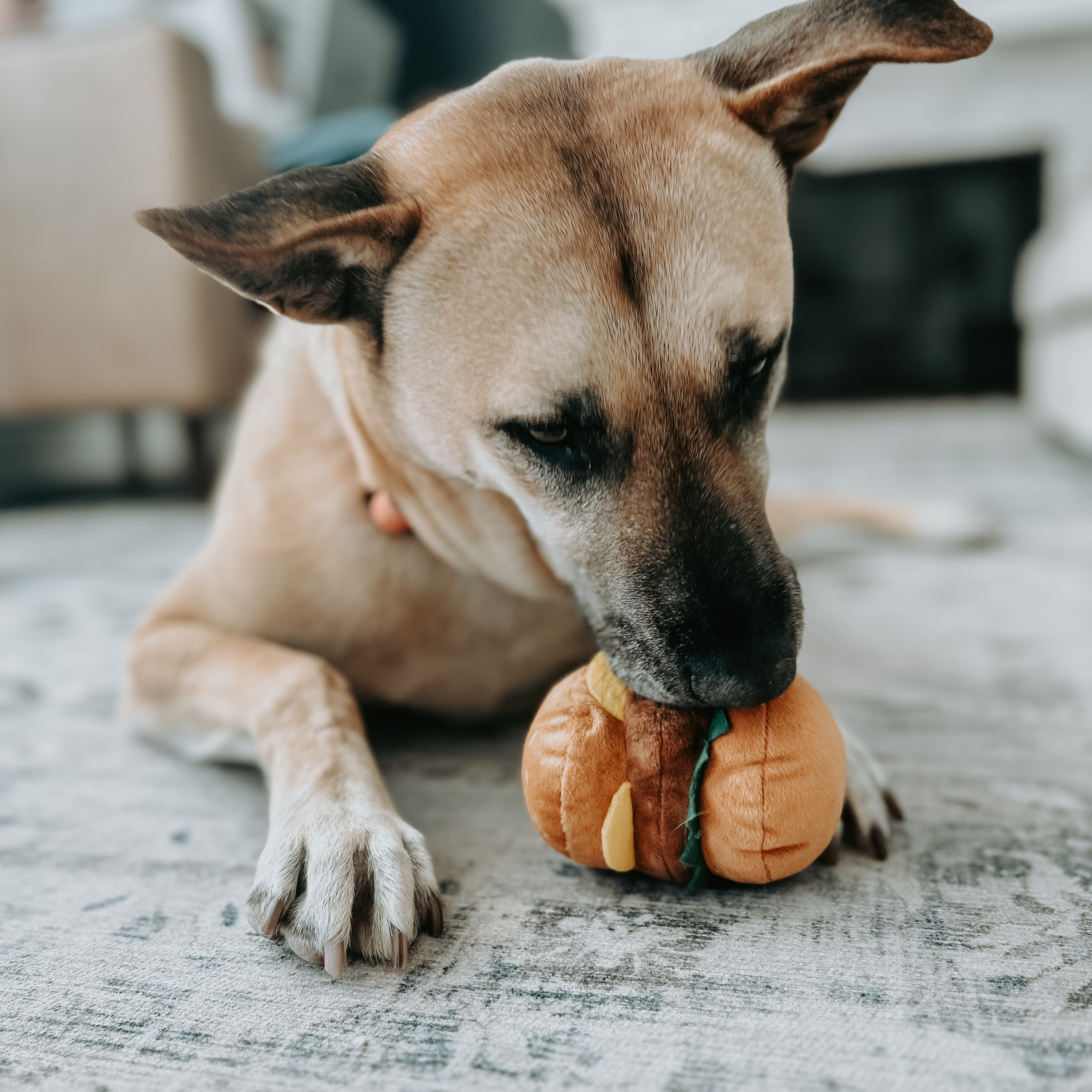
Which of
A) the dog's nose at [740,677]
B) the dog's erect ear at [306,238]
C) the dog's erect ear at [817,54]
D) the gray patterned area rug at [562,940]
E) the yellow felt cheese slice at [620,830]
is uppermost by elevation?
the dog's erect ear at [817,54]

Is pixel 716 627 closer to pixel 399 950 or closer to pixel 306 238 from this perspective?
pixel 399 950

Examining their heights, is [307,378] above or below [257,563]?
above

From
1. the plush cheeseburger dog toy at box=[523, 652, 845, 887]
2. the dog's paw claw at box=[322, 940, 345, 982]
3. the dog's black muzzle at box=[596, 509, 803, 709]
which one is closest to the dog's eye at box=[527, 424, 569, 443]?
the dog's black muzzle at box=[596, 509, 803, 709]

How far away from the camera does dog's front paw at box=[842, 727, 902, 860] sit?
2.99 ft

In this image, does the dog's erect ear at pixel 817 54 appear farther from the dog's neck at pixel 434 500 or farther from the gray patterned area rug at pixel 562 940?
the gray patterned area rug at pixel 562 940

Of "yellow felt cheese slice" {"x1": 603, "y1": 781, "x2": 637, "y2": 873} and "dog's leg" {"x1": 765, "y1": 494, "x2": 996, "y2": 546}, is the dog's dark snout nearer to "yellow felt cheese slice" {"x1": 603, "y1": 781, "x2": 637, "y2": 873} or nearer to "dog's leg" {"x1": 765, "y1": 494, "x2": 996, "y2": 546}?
"yellow felt cheese slice" {"x1": 603, "y1": 781, "x2": 637, "y2": 873}

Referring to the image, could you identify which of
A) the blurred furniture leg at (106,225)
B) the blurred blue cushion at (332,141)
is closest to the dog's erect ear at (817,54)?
the blurred blue cushion at (332,141)

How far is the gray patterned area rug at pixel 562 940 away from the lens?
67cm

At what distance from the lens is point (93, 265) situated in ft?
10.2

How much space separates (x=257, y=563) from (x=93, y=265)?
7.97ft

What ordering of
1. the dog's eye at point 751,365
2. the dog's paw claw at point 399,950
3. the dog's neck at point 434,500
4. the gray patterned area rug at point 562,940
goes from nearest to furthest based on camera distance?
the gray patterned area rug at point 562,940, the dog's paw claw at point 399,950, the dog's eye at point 751,365, the dog's neck at point 434,500

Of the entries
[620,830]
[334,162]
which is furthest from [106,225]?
[620,830]

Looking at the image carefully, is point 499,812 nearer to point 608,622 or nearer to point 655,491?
point 608,622

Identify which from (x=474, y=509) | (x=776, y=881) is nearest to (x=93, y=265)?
(x=474, y=509)
